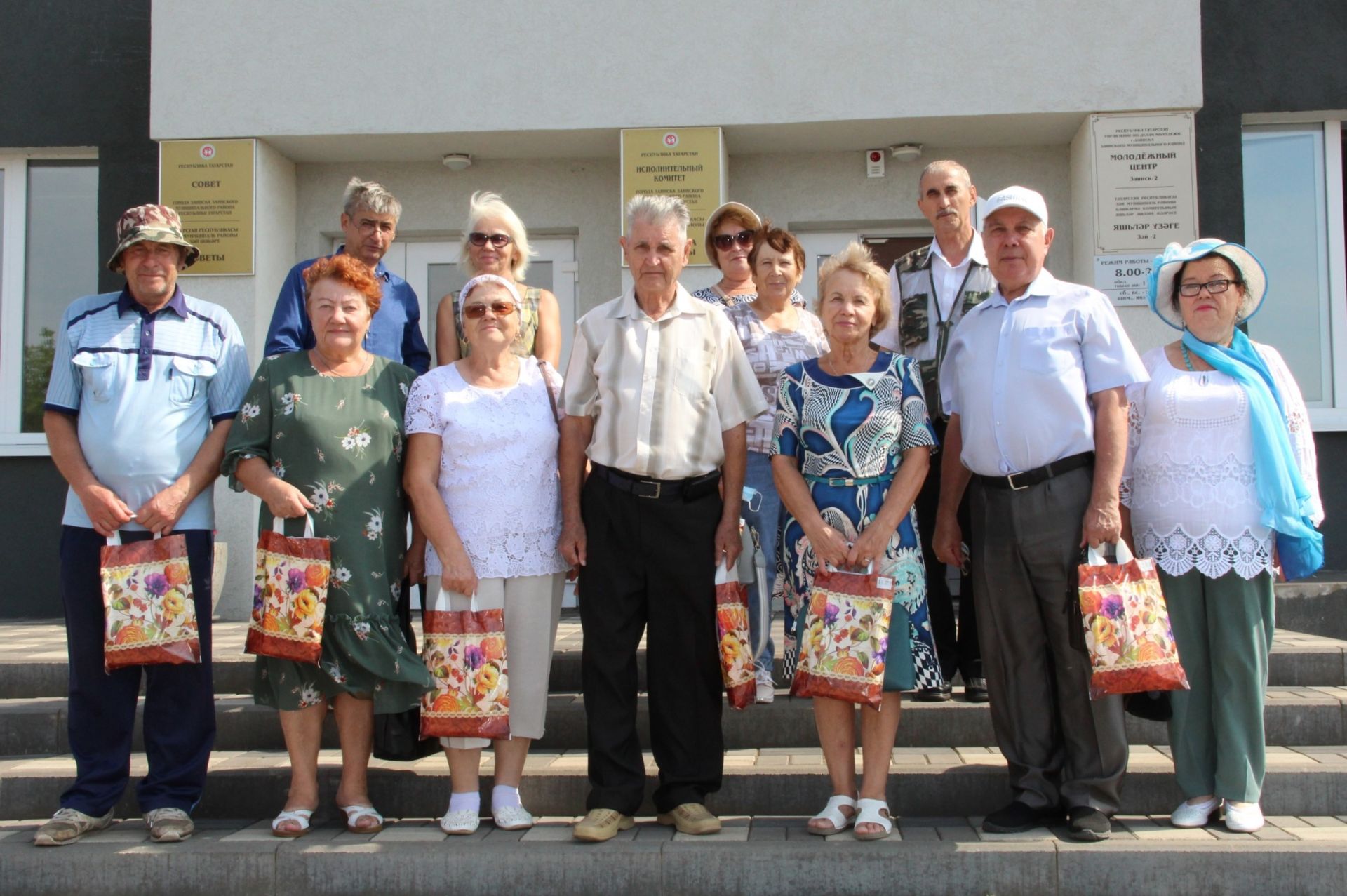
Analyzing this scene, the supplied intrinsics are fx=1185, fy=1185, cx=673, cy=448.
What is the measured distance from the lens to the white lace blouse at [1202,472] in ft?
12.1

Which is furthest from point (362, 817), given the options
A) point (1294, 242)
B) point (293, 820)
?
point (1294, 242)

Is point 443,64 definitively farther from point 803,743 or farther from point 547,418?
point 803,743

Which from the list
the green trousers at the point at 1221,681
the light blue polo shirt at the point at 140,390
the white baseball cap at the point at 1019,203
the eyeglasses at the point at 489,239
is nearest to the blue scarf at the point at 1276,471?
the green trousers at the point at 1221,681

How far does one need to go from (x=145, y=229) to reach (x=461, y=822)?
225cm

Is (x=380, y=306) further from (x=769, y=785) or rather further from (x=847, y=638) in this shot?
(x=769, y=785)

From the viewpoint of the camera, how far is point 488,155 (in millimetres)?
Answer: 7238

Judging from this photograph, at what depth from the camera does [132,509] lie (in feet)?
12.9

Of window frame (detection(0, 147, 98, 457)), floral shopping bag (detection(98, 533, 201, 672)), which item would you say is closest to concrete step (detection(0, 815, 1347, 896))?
floral shopping bag (detection(98, 533, 201, 672))

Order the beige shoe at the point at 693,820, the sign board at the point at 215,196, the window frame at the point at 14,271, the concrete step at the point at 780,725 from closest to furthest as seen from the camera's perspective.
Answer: the beige shoe at the point at 693,820 → the concrete step at the point at 780,725 → the sign board at the point at 215,196 → the window frame at the point at 14,271

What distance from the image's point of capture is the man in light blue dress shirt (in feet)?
11.9

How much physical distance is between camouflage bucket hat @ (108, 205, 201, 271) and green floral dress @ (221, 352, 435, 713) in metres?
0.64

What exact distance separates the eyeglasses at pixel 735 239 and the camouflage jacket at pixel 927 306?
23.7 inches

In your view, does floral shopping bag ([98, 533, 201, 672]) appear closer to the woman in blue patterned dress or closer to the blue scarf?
the woman in blue patterned dress

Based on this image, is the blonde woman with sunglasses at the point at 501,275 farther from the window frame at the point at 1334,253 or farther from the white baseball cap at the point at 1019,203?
the window frame at the point at 1334,253
